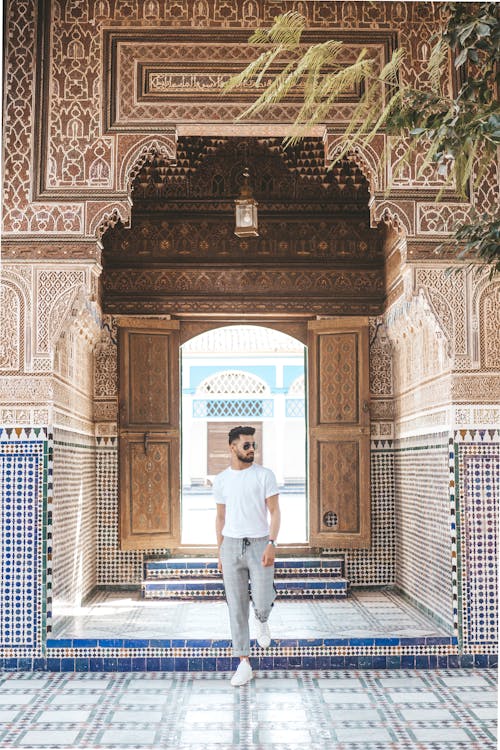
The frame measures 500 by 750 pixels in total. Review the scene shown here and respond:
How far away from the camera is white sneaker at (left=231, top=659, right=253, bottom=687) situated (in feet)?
14.7

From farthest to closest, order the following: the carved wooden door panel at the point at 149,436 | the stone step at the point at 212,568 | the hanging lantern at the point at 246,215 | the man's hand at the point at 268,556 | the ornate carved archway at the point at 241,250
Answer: the ornate carved archway at the point at 241,250 < the carved wooden door panel at the point at 149,436 < the stone step at the point at 212,568 < the hanging lantern at the point at 246,215 < the man's hand at the point at 268,556

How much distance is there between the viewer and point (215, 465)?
19.3m

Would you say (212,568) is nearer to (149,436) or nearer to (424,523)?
(149,436)

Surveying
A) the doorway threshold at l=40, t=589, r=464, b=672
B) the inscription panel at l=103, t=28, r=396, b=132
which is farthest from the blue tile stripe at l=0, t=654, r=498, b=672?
the inscription panel at l=103, t=28, r=396, b=132

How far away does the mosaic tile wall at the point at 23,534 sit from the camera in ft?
16.0

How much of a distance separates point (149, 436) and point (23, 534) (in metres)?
1.96

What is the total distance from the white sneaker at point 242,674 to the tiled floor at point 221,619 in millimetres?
534

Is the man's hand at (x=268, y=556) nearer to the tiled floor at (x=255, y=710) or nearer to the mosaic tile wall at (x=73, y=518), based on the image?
the tiled floor at (x=255, y=710)

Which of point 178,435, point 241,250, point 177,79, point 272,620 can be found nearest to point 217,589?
point 272,620

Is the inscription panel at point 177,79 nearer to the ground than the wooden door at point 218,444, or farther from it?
farther from it

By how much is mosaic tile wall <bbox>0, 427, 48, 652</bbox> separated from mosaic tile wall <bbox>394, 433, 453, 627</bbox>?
2303mm

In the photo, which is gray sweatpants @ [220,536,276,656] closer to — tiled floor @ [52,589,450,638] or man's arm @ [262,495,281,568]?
man's arm @ [262,495,281,568]

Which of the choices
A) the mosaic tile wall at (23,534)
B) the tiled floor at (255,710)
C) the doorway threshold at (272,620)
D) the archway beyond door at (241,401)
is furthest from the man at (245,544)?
the archway beyond door at (241,401)

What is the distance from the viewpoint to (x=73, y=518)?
579cm
